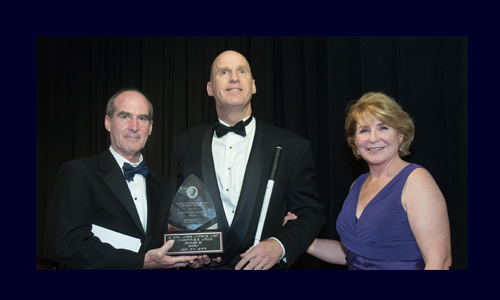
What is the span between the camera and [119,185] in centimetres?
199

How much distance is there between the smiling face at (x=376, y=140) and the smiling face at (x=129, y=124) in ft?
4.15

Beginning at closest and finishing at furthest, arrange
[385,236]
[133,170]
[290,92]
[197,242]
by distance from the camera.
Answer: [197,242], [385,236], [133,170], [290,92]

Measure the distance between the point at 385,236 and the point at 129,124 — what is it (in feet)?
5.11

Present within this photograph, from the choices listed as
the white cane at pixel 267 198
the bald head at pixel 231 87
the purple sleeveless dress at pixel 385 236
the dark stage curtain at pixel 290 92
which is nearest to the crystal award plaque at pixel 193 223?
the white cane at pixel 267 198

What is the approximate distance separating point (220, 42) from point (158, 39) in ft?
2.11

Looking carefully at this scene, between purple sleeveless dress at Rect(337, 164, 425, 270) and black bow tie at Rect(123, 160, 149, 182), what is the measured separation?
4.05ft

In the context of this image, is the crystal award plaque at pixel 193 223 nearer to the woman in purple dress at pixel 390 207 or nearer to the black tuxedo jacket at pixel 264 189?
the black tuxedo jacket at pixel 264 189

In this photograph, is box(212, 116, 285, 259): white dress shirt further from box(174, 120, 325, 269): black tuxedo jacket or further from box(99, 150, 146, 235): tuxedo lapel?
box(99, 150, 146, 235): tuxedo lapel

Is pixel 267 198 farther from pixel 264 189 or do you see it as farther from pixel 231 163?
pixel 231 163

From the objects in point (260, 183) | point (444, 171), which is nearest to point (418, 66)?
point (444, 171)

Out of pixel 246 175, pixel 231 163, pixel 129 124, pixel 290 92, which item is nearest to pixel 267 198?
pixel 246 175

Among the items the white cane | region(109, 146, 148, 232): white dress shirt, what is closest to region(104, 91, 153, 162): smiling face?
region(109, 146, 148, 232): white dress shirt

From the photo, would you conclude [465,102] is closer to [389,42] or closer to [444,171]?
[444,171]

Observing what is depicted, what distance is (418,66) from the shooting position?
8.95ft
